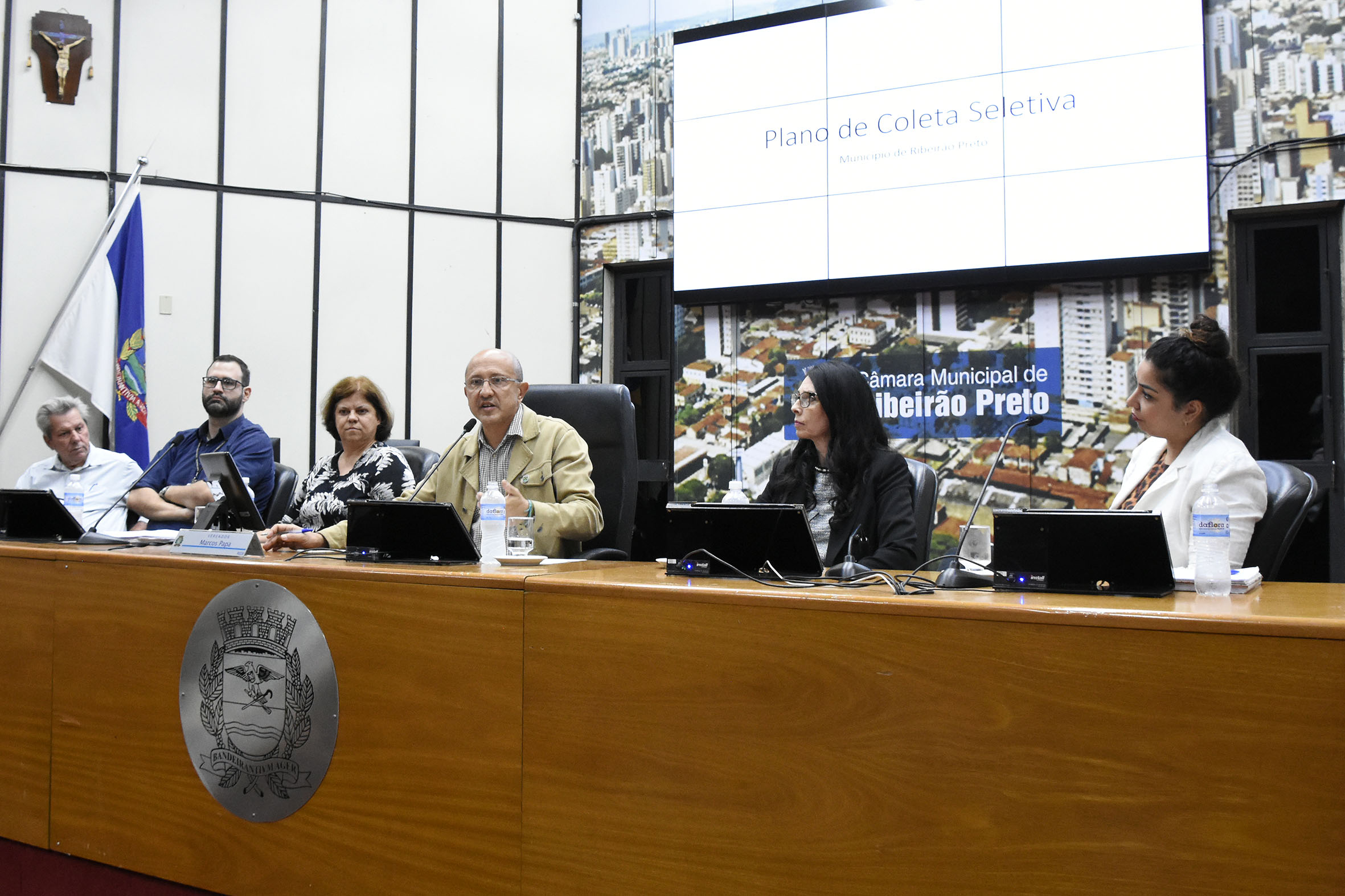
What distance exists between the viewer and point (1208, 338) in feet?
6.11

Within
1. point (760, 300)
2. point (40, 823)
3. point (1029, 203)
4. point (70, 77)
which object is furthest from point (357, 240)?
point (40, 823)

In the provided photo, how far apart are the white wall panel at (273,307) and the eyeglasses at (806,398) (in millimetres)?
3319

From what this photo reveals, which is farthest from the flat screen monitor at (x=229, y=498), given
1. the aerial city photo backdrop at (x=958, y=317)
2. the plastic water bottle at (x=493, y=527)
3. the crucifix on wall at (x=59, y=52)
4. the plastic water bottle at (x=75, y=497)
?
the crucifix on wall at (x=59, y=52)

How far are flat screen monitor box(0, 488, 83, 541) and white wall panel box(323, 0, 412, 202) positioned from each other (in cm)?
318

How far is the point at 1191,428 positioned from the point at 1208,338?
18cm

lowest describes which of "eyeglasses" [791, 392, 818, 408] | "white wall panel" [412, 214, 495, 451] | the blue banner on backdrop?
"eyeglasses" [791, 392, 818, 408]

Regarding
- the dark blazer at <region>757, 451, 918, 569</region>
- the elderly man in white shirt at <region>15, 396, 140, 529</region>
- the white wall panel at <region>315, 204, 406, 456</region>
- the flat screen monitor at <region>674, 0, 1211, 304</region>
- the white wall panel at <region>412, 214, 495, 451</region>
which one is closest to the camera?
the dark blazer at <region>757, 451, 918, 569</region>

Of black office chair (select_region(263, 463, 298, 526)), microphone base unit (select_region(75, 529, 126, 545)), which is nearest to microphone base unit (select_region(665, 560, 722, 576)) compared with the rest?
microphone base unit (select_region(75, 529, 126, 545))

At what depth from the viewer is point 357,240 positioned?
16.5ft

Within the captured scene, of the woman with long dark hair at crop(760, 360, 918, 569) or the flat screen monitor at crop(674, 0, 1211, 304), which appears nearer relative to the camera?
the woman with long dark hair at crop(760, 360, 918, 569)

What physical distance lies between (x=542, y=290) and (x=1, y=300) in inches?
99.5

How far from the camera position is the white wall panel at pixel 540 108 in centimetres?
533

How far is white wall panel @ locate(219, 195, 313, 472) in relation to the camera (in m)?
4.75

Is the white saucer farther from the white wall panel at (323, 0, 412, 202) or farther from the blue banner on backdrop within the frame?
the white wall panel at (323, 0, 412, 202)
